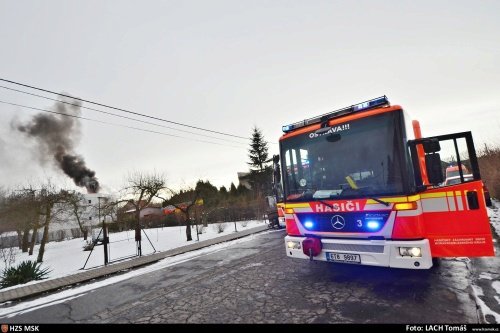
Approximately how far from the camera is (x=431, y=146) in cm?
420

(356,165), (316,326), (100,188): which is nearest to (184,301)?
(316,326)

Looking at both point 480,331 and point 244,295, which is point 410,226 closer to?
point 480,331

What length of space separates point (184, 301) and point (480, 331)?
4.49m

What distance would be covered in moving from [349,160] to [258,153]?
119ft

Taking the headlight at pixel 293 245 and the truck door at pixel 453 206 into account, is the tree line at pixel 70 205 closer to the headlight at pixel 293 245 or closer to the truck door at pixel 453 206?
the headlight at pixel 293 245

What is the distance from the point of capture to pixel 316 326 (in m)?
3.66

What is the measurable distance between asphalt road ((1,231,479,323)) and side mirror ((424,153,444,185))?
1.80 meters

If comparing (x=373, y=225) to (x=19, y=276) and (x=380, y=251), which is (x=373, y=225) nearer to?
(x=380, y=251)

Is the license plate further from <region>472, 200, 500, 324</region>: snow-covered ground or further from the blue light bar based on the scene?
the blue light bar

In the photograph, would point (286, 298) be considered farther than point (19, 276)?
No

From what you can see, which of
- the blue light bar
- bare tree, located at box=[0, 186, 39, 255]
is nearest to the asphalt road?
the blue light bar

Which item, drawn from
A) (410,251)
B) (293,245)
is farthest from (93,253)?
(410,251)

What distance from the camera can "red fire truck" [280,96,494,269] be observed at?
4250 mm

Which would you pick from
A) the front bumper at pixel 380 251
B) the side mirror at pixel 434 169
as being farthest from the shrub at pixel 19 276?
the side mirror at pixel 434 169
